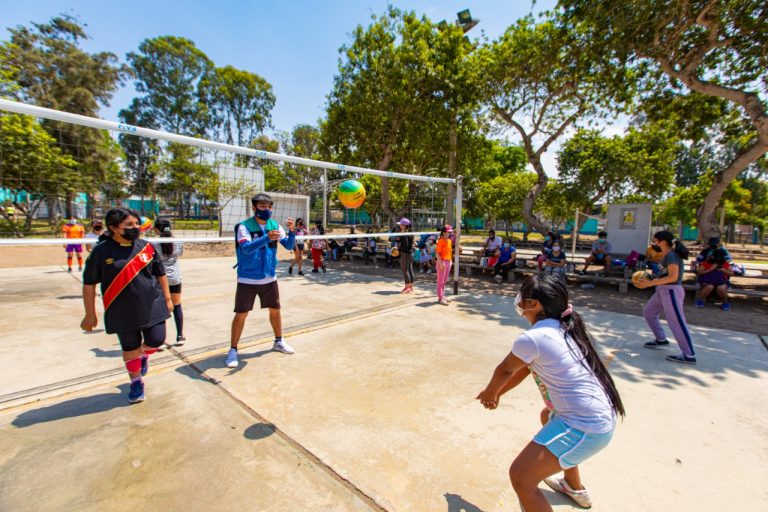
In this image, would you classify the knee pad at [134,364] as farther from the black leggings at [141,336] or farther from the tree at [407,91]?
the tree at [407,91]

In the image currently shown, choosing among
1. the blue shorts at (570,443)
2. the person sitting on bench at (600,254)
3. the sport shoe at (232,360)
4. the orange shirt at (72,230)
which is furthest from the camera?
the person sitting on bench at (600,254)

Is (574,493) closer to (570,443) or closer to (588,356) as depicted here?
(570,443)

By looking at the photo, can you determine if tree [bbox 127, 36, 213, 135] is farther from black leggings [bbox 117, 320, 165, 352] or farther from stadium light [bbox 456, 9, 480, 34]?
black leggings [bbox 117, 320, 165, 352]

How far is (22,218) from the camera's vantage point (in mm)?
4621

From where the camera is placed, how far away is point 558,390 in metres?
1.87

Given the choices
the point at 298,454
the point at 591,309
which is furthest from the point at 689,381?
the point at 298,454

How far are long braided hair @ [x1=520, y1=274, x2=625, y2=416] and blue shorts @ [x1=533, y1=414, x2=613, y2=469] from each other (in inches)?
9.7

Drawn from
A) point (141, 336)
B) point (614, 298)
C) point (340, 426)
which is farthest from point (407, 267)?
point (141, 336)

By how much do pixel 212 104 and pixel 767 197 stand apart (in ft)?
182

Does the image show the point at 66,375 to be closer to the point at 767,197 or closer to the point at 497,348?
the point at 497,348

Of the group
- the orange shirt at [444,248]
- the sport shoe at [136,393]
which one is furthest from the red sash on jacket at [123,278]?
the orange shirt at [444,248]

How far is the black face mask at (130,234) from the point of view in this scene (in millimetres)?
3118

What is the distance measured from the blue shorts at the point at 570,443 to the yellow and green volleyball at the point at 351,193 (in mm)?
5899

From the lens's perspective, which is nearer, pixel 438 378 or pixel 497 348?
pixel 438 378
